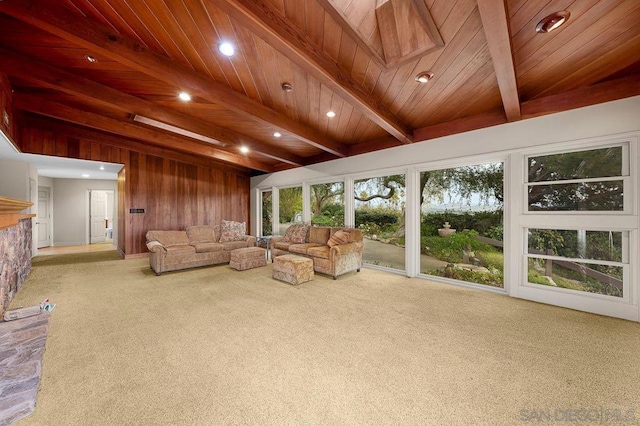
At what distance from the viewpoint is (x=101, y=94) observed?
3.32 meters

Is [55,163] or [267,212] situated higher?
[55,163]

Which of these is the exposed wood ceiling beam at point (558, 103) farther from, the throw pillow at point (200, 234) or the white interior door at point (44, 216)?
the white interior door at point (44, 216)

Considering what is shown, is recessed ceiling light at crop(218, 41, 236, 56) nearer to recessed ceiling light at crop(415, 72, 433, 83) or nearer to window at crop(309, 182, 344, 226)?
recessed ceiling light at crop(415, 72, 433, 83)

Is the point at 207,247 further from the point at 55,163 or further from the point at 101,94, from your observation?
the point at 55,163

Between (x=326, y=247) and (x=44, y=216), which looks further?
(x=44, y=216)

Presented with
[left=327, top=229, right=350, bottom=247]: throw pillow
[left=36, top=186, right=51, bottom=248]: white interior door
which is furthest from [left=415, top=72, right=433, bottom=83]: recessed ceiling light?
[left=36, top=186, right=51, bottom=248]: white interior door

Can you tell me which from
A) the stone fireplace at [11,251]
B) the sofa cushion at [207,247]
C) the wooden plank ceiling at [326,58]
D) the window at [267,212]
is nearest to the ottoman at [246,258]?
the sofa cushion at [207,247]

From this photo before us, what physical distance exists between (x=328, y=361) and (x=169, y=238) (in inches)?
187

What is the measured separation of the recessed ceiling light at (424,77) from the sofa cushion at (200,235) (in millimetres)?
5206

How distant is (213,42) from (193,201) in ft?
18.2

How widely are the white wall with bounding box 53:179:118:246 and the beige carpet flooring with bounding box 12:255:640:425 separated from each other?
635 centimetres

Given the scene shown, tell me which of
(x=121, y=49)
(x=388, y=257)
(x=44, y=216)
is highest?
(x=121, y=49)

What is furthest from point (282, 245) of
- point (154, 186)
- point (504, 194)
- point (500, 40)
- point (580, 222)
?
point (580, 222)

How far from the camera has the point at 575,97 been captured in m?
2.87
